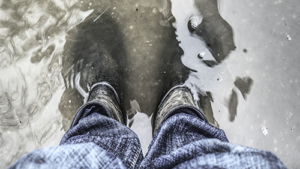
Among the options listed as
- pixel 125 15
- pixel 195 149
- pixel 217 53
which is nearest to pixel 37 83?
pixel 125 15

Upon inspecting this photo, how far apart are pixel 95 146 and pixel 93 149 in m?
0.02

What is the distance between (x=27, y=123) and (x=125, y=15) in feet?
3.24

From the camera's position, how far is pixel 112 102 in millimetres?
1184

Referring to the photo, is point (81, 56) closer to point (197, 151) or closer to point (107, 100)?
point (107, 100)

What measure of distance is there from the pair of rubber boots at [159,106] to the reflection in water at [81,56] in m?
0.06

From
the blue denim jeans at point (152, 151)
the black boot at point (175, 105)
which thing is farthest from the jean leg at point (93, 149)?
the black boot at point (175, 105)

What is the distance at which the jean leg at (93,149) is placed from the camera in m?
0.56

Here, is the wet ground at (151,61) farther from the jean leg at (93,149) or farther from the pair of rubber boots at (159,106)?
the jean leg at (93,149)

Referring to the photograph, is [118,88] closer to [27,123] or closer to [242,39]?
[27,123]

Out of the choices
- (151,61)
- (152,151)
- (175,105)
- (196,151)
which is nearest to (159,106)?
(175,105)

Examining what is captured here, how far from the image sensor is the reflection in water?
123cm

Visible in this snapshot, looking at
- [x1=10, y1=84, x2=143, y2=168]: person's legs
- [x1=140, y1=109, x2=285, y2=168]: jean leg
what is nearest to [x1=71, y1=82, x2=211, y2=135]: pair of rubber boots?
[x1=10, y1=84, x2=143, y2=168]: person's legs

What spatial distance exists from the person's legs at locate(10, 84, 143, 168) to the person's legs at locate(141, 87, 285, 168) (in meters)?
0.10

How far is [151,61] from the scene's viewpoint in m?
1.26
